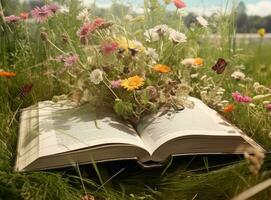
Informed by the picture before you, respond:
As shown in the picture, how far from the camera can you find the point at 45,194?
1283mm

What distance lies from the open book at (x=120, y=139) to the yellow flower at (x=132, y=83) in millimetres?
96

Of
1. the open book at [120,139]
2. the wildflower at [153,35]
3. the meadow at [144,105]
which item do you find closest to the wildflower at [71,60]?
the meadow at [144,105]

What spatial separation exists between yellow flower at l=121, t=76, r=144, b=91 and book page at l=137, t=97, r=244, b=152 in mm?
100

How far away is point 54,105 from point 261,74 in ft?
3.21

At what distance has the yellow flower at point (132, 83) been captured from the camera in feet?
5.20

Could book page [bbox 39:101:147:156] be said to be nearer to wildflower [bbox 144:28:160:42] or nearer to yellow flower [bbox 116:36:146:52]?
yellow flower [bbox 116:36:146:52]

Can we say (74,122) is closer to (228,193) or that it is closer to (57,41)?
(228,193)

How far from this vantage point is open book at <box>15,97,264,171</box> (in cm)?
138

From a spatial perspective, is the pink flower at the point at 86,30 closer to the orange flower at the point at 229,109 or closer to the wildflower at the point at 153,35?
the wildflower at the point at 153,35

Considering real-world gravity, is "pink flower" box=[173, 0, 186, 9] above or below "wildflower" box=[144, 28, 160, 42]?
above

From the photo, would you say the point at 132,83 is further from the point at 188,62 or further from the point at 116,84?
the point at 188,62

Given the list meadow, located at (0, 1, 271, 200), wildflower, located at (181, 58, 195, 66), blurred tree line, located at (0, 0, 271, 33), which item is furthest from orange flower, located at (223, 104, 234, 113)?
blurred tree line, located at (0, 0, 271, 33)

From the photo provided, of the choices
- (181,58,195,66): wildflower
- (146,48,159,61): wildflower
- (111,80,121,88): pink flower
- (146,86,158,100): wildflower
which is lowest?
(146,86,158,100): wildflower

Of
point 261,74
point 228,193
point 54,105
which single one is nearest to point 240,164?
point 228,193
